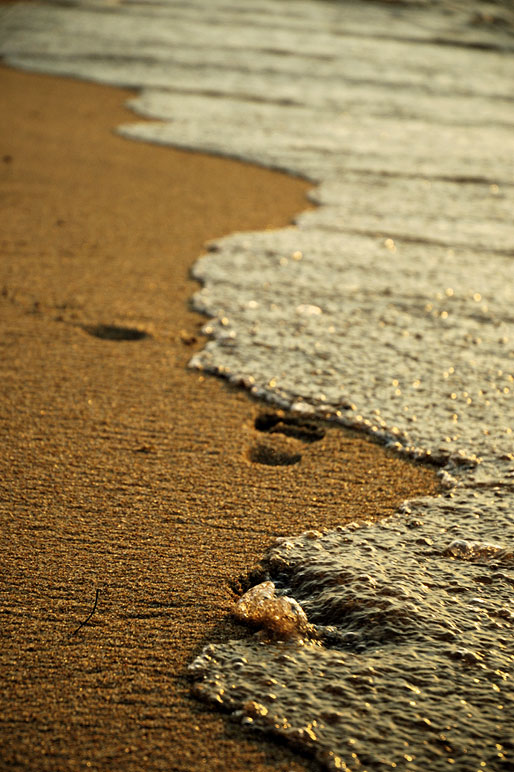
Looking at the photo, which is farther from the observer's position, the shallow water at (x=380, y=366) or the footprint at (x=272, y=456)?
the footprint at (x=272, y=456)

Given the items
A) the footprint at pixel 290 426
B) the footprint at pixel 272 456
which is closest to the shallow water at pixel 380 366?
the footprint at pixel 290 426

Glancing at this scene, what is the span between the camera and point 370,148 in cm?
469

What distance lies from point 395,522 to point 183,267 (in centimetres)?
154

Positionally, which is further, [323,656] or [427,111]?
[427,111]

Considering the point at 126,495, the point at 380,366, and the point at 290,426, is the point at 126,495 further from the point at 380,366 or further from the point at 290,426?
the point at 380,366

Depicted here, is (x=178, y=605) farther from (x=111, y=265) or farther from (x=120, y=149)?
(x=120, y=149)

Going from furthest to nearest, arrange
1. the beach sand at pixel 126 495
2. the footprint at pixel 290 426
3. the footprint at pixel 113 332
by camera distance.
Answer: the footprint at pixel 113 332 → the footprint at pixel 290 426 → the beach sand at pixel 126 495

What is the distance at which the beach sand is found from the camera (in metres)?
1.17

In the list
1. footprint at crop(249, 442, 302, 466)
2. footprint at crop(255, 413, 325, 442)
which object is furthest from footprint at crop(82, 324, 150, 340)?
footprint at crop(249, 442, 302, 466)

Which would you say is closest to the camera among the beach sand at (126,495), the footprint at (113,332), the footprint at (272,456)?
the beach sand at (126,495)

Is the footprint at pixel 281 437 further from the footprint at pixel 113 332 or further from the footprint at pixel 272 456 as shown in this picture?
the footprint at pixel 113 332

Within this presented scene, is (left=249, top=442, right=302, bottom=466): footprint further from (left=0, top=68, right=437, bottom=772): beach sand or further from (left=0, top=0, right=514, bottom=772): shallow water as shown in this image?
(left=0, top=0, right=514, bottom=772): shallow water

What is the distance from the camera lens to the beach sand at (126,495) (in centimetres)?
117

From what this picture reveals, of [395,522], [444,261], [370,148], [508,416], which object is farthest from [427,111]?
[395,522]
